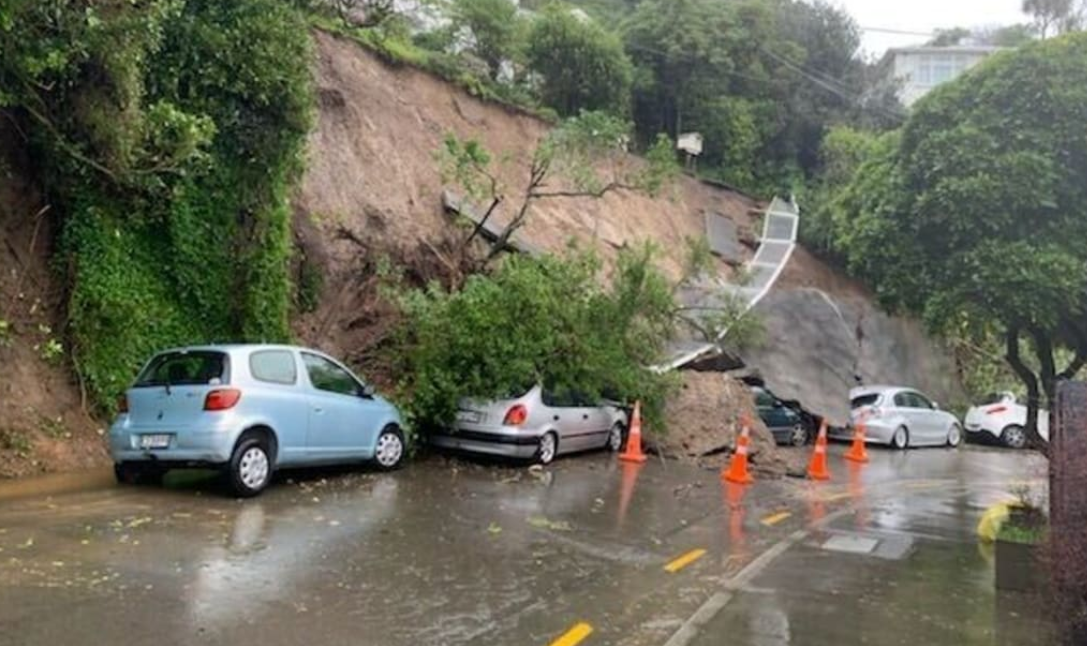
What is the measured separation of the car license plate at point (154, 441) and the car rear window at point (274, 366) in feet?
3.70

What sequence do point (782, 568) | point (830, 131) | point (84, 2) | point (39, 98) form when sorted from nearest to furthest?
point (782, 568) < point (84, 2) < point (39, 98) < point (830, 131)

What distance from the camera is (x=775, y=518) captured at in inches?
477

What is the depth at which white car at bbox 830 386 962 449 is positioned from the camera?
79.9 ft

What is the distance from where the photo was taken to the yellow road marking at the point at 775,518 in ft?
38.5

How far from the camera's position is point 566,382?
15.7 metres

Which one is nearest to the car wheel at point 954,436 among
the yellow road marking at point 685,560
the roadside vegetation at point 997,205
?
the roadside vegetation at point 997,205

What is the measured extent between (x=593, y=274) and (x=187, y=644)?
12.7 metres

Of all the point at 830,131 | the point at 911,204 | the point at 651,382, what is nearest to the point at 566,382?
the point at 651,382

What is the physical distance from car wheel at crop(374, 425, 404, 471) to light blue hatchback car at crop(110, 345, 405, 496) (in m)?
1.24

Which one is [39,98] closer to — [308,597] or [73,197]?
[73,197]

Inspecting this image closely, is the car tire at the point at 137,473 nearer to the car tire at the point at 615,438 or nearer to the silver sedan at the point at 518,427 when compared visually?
the silver sedan at the point at 518,427

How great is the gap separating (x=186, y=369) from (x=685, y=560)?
5735mm

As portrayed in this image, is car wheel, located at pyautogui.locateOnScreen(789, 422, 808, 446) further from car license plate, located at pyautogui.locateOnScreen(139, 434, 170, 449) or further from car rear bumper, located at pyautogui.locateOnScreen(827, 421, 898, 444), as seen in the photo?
car license plate, located at pyautogui.locateOnScreen(139, 434, 170, 449)

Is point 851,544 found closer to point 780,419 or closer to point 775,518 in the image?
point 775,518
